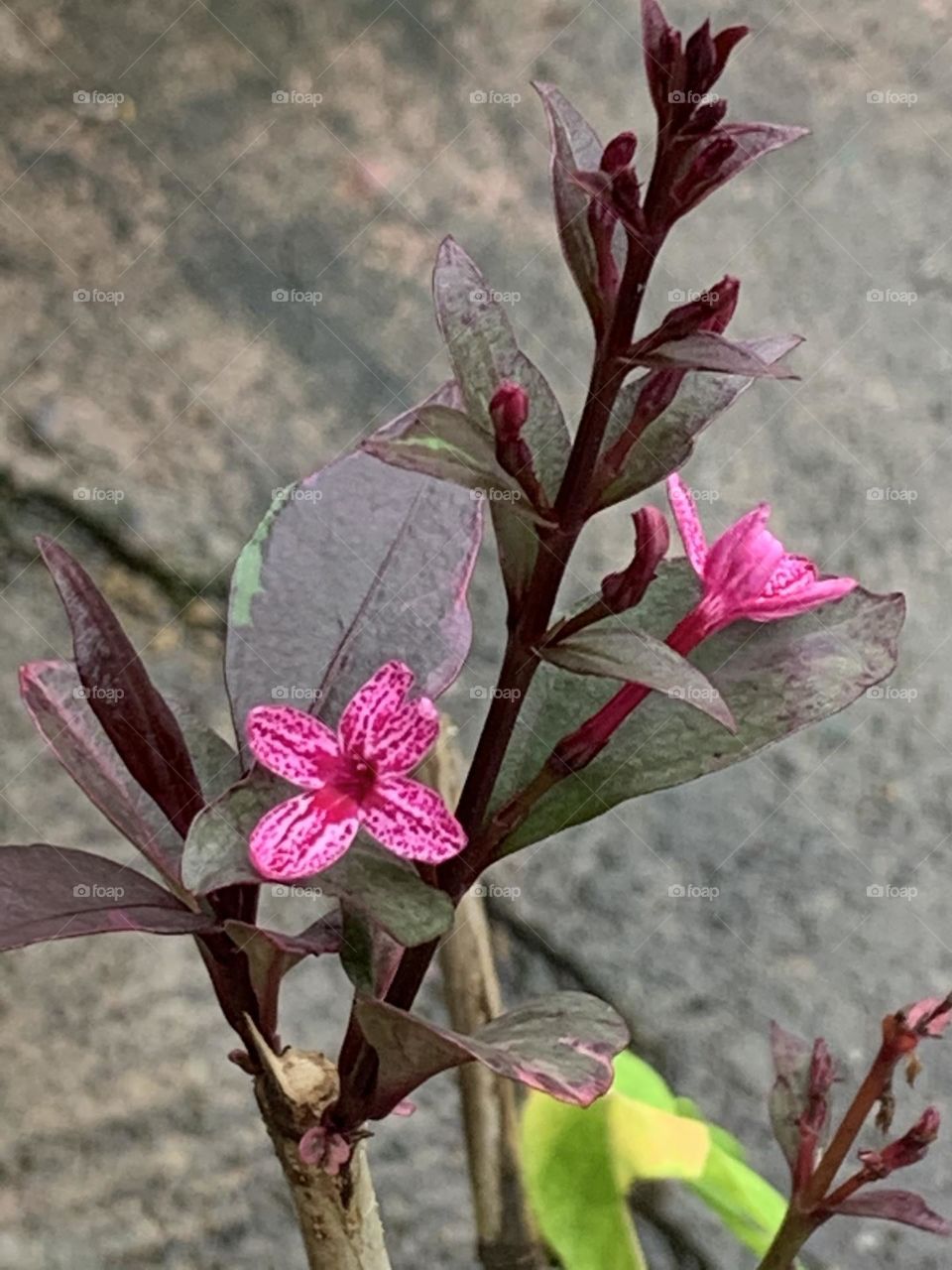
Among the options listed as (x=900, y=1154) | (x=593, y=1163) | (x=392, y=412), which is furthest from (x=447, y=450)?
(x=392, y=412)

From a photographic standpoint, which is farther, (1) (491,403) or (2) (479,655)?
(2) (479,655)

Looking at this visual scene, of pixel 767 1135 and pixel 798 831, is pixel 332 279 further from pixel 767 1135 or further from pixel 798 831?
pixel 767 1135

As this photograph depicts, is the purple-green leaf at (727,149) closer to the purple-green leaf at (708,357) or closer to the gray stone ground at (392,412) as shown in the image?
the purple-green leaf at (708,357)

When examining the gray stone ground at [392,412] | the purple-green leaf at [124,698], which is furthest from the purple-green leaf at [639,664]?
the gray stone ground at [392,412]

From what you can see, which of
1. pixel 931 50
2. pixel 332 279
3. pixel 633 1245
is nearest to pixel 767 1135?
pixel 633 1245

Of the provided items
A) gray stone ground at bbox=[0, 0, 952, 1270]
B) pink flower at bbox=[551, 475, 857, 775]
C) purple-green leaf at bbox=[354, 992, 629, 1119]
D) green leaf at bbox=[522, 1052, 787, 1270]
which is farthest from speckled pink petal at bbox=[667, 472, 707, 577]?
gray stone ground at bbox=[0, 0, 952, 1270]

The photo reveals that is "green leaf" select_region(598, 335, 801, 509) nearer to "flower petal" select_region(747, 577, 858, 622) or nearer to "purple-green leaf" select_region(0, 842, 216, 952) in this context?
"flower petal" select_region(747, 577, 858, 622)
